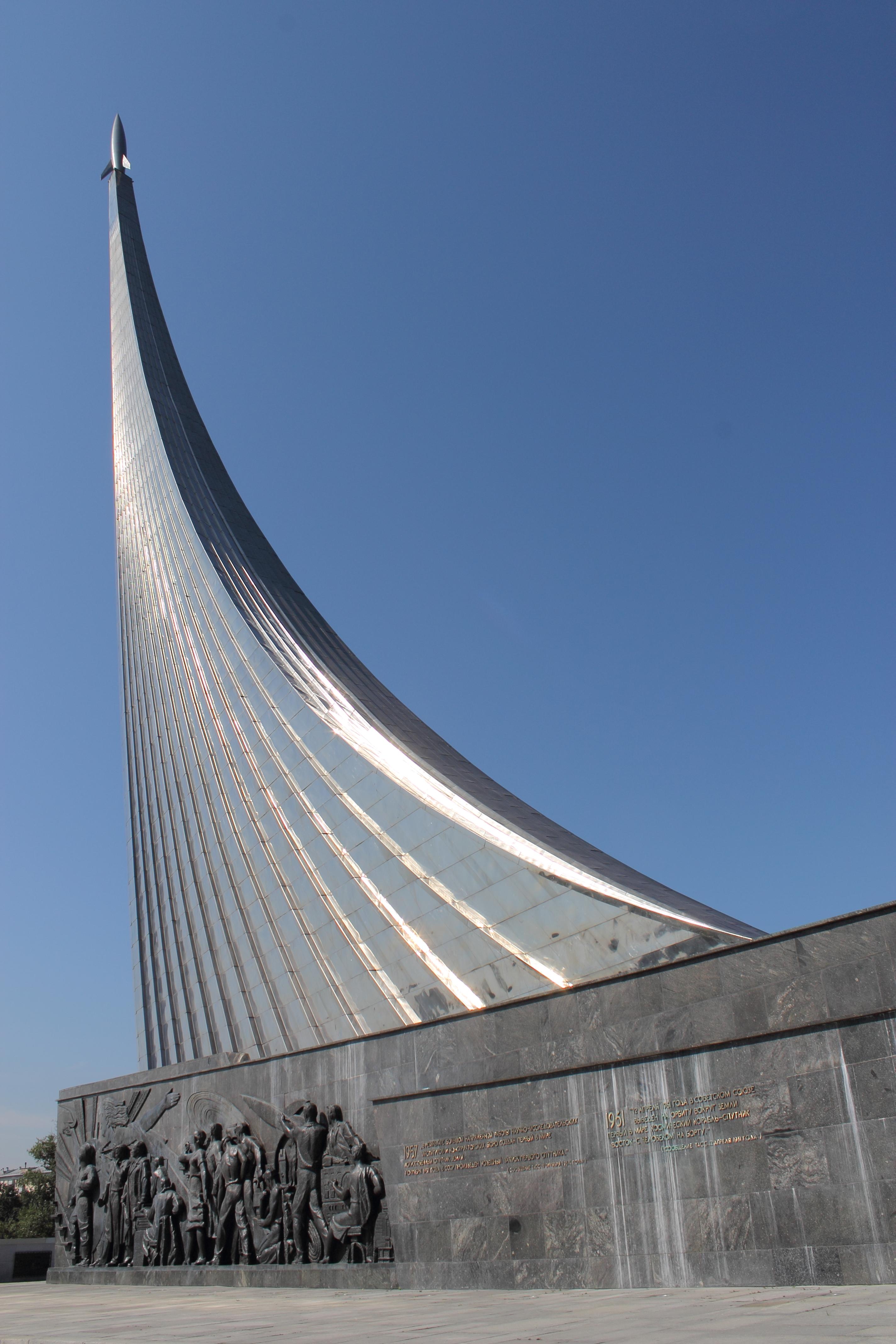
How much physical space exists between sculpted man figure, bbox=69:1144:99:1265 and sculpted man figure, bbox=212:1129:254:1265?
2.56m

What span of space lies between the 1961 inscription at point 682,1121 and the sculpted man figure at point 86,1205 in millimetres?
6935

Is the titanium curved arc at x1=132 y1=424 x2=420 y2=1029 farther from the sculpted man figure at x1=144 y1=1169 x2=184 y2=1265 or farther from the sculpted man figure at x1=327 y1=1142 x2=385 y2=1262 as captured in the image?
the sculpted man figure at x1=144 y1=1169 x2=184 y2=1265

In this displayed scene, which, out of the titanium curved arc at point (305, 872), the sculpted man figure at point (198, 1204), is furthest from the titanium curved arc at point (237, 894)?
the sculpted man figure at point (198, 1204)

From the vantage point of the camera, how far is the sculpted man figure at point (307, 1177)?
7332mm

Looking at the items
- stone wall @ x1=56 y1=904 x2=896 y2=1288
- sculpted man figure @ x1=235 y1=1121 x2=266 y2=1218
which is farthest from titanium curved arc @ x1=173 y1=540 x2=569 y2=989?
sculpted man figure @ x1=235 y1=1121 x2=266 y2=1218

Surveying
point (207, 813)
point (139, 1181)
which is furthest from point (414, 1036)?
point (207, 813)

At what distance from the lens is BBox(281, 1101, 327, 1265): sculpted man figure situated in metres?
7.33

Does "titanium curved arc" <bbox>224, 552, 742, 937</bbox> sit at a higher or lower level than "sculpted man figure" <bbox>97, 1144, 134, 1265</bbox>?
higher

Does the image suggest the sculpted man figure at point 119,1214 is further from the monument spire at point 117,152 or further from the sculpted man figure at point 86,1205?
the monument spire at point 117,152

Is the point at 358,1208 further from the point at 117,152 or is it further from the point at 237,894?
the point at 117,152

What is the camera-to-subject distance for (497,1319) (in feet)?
13.9

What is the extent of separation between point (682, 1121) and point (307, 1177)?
3.46m

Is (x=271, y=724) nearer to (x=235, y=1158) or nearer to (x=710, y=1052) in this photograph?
(x=235, y=1158)

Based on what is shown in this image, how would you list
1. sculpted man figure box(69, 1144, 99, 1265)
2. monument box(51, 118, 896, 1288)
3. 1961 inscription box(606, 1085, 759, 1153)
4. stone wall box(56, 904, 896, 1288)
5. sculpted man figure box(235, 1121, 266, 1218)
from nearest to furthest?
stone wall box(56, 904, 896, 1288)
monument box(51, 118, 896, 1288)
1961 inscription box(606, 1085, 759, 1153)
sculpted man figure box(235, 1121, 266, 1218)
sculpted man figure box(69, 1144, 99, 1265)
